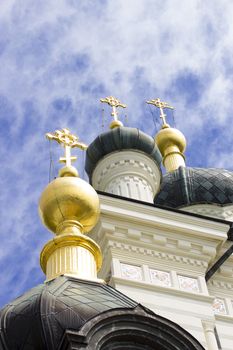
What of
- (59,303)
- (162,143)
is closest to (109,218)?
(59,303)

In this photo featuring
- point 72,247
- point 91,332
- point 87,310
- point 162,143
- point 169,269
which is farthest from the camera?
point 162,143

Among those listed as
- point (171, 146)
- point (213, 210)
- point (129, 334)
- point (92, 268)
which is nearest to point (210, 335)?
point (92, 268)

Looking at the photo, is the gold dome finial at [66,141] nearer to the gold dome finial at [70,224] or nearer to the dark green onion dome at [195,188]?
the gold dome finial at [70,224]

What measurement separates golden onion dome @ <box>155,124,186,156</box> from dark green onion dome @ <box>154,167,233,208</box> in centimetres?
121

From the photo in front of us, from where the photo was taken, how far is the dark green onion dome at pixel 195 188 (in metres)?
14.4

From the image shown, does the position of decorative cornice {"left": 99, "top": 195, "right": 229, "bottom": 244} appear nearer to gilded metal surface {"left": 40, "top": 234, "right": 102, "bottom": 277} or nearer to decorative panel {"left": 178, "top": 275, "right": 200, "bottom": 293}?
decorative panel {"left": 178, "top": 275, "right": 200, "bottom": 293}

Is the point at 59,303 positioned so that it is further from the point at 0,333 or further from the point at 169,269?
the point at 169,269

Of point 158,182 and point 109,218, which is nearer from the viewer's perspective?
point 109,218

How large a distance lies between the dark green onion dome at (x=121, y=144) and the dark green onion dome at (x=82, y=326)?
6251 mm

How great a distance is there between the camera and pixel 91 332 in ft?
18.6

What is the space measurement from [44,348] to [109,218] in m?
4.62

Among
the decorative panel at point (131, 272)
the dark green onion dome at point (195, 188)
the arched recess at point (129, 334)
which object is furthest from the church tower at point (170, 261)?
the arched recess at point (129, 334)

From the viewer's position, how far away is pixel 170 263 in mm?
10289

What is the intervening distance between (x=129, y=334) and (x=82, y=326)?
0.33 metres
